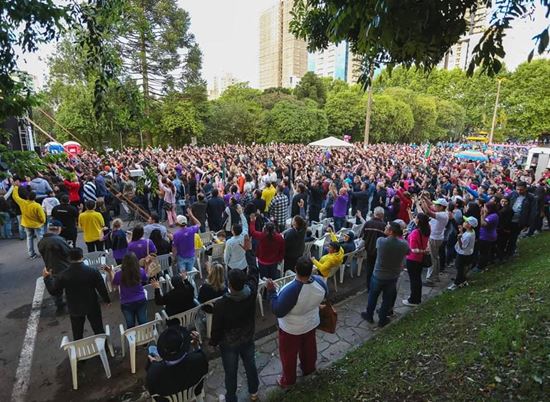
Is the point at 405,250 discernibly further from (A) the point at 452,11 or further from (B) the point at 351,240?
(A) the point at 452,11

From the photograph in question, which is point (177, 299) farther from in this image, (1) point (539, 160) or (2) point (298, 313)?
(1) point (539, 160)

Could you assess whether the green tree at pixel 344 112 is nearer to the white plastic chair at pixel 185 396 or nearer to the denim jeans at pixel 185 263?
the denim jeans at pixel 185 263

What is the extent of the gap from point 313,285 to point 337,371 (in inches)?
55.4

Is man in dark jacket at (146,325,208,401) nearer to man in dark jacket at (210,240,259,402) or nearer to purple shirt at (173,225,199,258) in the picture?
man in dark jacket at (210,240,259,402)

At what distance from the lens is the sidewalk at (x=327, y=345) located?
4.08m

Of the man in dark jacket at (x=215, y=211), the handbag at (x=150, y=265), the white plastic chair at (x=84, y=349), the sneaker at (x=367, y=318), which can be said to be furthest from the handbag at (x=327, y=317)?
the man in dark jacket at (x=215, y=211)

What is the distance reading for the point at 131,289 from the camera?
4496mm

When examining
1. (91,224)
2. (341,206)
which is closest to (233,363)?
(91,224)

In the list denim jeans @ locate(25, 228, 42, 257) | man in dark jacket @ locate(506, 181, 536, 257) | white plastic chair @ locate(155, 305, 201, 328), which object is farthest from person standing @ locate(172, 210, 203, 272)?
man in dark jacket @ locate(506, 181, 536, 257)

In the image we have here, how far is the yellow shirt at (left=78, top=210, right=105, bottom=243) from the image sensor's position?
268 inches

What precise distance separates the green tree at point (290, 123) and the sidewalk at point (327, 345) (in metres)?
31.8

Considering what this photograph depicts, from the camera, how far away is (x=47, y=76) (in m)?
26.9

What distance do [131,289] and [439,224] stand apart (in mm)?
5552

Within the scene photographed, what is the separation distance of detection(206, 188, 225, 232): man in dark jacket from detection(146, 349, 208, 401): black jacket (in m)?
5.88
